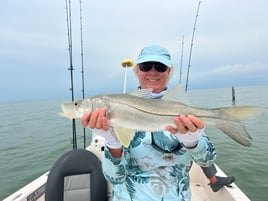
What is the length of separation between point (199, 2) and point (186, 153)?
17.3ft

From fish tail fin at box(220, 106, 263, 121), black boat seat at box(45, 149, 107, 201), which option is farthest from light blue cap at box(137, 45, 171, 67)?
black boat seat at box(45, 149, 107, 201)

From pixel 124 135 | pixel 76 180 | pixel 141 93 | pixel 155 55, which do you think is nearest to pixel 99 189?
pixel 76 180

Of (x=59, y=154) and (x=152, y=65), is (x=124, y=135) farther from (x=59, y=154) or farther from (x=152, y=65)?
(x=59, y=154)

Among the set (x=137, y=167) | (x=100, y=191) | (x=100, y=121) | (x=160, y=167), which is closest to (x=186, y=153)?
(x=160, y=167)

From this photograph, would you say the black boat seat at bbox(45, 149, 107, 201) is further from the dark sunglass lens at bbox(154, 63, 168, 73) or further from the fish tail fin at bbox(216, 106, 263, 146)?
the fish tail fin at bbox(216, 106, 263, 146)

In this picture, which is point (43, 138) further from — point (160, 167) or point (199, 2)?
point (160, 167)

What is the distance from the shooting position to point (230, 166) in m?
8.98

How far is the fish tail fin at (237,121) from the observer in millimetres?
1947

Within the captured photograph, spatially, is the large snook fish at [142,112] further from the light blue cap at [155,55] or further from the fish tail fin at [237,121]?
the light blue cap at [155,55]

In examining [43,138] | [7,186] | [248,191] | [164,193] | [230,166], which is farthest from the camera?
[43,138]

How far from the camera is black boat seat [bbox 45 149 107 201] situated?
352cm

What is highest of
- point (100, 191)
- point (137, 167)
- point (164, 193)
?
point (137, 167)

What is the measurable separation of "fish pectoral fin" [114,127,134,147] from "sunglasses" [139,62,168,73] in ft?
2.25

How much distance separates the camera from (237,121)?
2.03 metres
